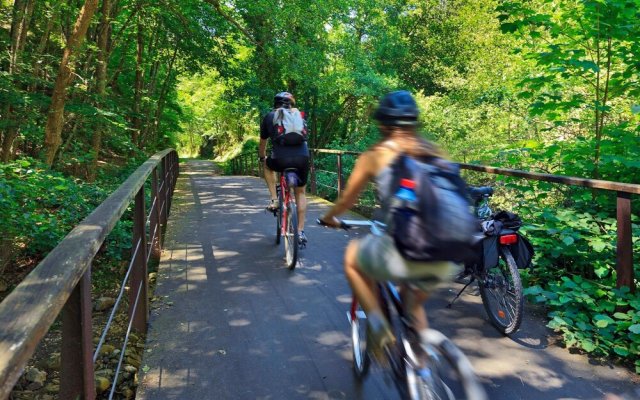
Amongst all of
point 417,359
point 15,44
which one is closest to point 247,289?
point 417,359

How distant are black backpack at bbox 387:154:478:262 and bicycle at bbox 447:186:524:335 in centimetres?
162

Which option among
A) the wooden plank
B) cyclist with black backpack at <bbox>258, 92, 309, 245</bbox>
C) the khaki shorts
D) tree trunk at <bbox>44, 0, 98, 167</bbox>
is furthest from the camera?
tree trunk at <bbox>44, 0, 98, 167</bbox>

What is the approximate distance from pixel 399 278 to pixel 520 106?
14.4 meters

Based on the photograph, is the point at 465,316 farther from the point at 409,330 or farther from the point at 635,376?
the point at 409,330

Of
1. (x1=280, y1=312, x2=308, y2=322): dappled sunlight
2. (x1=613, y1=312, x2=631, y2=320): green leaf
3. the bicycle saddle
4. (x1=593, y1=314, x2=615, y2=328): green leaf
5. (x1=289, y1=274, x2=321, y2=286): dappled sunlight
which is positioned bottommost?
(x1=280, y1=312, x2=308, y2=322): dappled sunlight

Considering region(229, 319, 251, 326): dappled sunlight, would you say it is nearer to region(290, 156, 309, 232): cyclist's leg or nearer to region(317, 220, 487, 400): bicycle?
region(290, 156, 309, 232): cyclist's leg

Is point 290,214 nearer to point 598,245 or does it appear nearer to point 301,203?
point 301,203

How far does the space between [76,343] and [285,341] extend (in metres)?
2.09

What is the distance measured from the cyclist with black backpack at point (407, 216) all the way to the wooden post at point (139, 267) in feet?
6.24

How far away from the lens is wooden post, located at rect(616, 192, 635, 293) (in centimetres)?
364

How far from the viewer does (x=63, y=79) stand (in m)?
8.08

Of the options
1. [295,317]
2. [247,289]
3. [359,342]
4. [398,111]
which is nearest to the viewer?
[398,111]

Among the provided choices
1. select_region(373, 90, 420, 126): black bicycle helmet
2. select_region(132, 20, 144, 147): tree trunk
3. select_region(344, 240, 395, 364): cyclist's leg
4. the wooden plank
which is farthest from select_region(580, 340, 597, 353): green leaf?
select_region(132, 20, 144, 147): tree trunk

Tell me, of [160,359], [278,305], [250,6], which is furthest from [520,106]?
[160,359]
